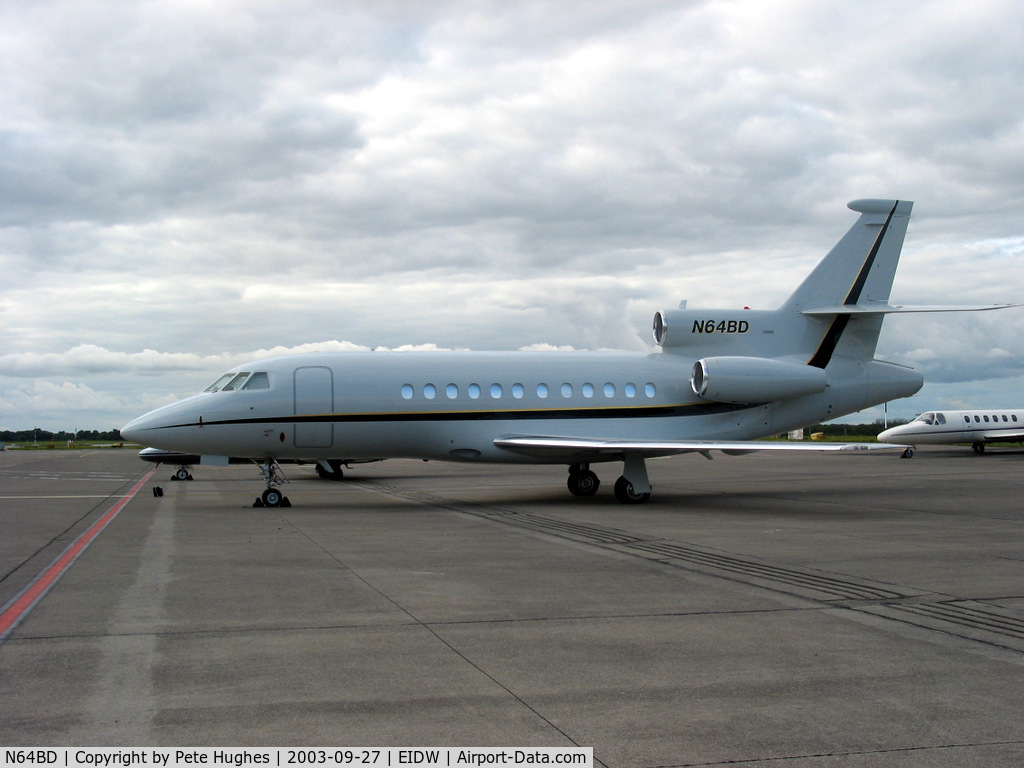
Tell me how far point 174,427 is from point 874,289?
17217 millimetres

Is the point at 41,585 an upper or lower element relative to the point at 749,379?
lower

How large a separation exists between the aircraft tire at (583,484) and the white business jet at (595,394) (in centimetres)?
4

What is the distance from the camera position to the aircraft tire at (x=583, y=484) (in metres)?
22.9

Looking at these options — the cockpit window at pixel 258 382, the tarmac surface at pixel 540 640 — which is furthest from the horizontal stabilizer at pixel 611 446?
the cockpit window at pixel 258 382

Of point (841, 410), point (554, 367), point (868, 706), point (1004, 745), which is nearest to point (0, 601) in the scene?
point (868, 706)

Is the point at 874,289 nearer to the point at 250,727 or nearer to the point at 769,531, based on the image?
the point at 769,531

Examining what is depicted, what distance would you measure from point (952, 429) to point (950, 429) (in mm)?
129

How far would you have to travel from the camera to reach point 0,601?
8875 millimetres

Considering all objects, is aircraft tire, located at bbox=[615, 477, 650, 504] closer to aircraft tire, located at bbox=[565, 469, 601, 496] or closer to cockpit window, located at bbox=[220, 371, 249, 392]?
aircraft tire, located at bbox=[565, 469, 601, 496]

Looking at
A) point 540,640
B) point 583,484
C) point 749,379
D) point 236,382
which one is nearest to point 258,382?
point 236,382

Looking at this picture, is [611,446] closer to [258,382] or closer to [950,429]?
[258,382]

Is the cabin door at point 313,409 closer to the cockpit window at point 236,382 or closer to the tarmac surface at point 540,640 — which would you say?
the cockpit window at point 236,382

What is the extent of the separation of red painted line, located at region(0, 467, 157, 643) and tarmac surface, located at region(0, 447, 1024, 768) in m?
0.11
